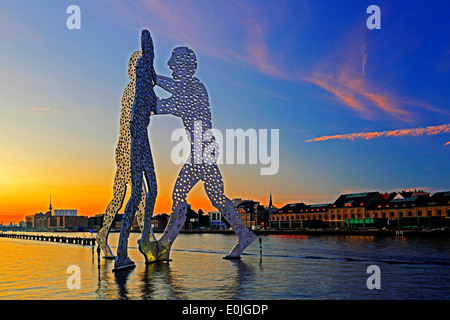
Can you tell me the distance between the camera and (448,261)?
35812mm

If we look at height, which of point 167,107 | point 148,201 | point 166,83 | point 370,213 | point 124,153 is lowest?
point 370,213

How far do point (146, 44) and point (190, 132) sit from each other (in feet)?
21.2

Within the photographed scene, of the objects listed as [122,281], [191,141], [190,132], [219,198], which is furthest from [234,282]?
[190,132]

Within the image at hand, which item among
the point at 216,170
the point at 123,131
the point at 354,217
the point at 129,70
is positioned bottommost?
the point at 354,217

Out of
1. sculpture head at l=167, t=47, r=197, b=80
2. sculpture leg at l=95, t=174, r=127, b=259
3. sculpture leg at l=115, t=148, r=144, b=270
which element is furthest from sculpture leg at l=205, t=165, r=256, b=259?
sculpture head at l=167, t=47, r=197, b=80

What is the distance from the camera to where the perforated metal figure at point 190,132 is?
30953mm

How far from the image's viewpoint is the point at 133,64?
1225 inches

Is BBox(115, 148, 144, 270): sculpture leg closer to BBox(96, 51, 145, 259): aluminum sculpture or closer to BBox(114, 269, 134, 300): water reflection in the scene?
BBox(114, 269, 134, 300): water reflection

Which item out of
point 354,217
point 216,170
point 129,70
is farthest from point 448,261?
point 354,217

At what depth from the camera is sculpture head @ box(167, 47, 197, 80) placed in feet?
103

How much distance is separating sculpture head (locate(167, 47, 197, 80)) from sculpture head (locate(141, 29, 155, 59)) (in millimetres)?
2365

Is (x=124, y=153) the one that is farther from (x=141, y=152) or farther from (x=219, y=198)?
(x=219, y=198)
